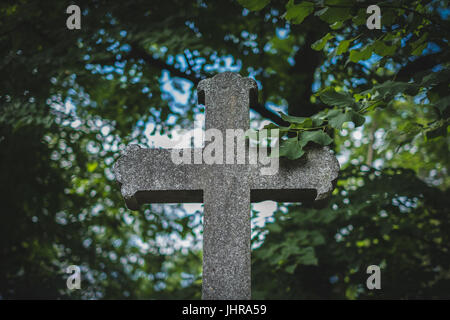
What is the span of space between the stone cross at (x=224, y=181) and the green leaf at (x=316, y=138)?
0.12 metres

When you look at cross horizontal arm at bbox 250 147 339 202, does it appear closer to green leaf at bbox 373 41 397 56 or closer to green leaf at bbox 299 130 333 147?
green leaf at bbox 299 130 333 147

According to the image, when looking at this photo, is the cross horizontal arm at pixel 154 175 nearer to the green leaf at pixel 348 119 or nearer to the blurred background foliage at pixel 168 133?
the green leaf at pixel 348 119

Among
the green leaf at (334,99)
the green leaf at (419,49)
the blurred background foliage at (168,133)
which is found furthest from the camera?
the blurred background foliage at (168,133)

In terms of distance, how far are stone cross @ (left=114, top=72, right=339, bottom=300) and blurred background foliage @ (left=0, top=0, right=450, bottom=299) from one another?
2.82 ft

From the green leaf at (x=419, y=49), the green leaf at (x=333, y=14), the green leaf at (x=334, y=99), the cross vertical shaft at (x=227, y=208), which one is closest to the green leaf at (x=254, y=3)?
the green leaf at (x=333, y=14)

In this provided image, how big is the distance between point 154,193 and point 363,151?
8070 mm

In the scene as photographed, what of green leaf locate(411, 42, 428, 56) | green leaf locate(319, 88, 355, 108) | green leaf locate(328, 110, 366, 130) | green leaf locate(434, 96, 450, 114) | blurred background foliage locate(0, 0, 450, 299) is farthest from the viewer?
blurred background foliage locate(0, 0, 450, 299)

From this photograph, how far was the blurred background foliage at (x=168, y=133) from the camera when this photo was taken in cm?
443

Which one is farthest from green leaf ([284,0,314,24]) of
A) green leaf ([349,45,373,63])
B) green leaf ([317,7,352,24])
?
green leaf ([349,45,373,63])

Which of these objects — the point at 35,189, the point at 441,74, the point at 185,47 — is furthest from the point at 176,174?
the point at 35,189

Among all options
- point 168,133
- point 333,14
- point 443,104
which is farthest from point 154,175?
point 168,133

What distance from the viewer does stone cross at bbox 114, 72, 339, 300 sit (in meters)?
2.42

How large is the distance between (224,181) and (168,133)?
3144 millimetres
